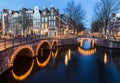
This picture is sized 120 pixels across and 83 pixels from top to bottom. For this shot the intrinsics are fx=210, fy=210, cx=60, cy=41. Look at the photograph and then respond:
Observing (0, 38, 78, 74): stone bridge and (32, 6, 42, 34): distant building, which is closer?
(0, 38, 78, 74): stone bridge

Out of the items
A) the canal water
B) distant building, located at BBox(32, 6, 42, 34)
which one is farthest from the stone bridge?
distant building, located at BBox(32, 6, 42, 34)

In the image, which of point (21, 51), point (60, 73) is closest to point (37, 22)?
point (21, 51)

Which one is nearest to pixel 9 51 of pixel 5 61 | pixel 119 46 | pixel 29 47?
pixel 5 61

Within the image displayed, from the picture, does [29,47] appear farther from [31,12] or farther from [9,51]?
[31,12]

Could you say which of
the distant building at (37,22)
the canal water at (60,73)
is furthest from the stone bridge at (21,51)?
the distant building at (37,22)

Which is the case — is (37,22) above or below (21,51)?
above

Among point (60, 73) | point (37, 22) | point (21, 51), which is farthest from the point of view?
point (37, 22)

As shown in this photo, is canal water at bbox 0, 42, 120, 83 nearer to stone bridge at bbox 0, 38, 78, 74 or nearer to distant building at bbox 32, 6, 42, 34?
stone bridge at bbox 0, 38, 78, 74

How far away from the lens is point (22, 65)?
29.0 m

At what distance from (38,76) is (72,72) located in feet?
15.3

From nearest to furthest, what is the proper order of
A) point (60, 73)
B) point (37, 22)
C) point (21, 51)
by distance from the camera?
point (60, 73), point (21, 51), point (37, 22)

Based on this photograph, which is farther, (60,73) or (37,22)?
(37,22)

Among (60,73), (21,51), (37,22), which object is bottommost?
(60,73)

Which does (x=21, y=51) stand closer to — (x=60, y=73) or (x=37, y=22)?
(x=60, y=73)
